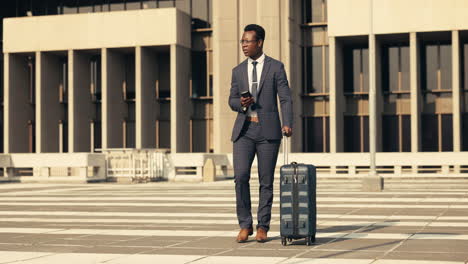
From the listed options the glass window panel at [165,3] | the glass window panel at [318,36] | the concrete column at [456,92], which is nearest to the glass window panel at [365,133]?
the glass window panel at [318,36]

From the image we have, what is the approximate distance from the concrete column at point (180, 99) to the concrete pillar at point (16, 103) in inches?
412

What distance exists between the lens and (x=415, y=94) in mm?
42406

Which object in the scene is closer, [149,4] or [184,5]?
[184,5]

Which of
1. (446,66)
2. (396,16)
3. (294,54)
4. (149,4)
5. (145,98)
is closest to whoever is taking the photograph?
(396,16)

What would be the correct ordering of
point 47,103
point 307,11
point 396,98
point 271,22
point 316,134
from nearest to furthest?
1. point 271,22
2. point 396,98
3. point 307,11
4. point 316,134
5. point 47,103

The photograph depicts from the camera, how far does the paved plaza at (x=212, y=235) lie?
736 cm

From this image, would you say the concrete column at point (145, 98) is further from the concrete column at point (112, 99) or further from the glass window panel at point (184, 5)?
the glass window panel at point (184, 5)

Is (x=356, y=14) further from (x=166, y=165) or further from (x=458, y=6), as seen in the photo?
(x=166, y=165)

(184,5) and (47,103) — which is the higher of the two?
(184,5)

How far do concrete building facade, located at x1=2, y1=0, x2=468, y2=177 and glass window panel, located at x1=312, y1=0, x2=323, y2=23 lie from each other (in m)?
0.08

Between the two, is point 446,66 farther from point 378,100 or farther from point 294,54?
point 294,54

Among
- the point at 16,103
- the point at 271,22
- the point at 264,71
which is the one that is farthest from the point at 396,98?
the point at 264,71

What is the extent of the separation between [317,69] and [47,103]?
1584 cm

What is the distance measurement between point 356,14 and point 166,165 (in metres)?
13.5
